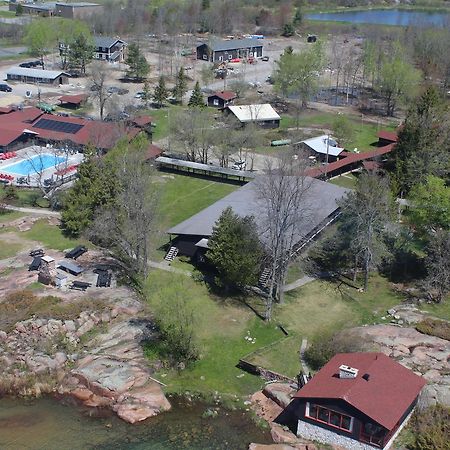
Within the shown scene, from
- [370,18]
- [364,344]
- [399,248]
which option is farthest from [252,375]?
[370,18]

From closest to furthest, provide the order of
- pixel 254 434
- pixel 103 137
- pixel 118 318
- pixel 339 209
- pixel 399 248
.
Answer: pixel 254 434 → pixel 118 318 → pixel 399 248 → pixel 339 209 → pixel 103 137

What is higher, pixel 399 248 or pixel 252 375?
pixel 399 248

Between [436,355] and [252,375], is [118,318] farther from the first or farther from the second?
[436,355]

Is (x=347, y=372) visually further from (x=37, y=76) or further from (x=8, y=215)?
(x=37, y=76)

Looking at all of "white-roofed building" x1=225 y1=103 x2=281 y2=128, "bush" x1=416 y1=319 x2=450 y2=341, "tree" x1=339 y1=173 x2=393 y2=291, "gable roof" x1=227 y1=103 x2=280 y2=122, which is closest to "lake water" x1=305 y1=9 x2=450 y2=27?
"gable roof" x1=227 y1=103 x2=280 y2=122

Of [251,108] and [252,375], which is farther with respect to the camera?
[251,108]

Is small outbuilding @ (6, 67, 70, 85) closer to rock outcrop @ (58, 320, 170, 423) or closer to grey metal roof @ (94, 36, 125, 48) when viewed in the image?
grey metal roof @ (94, 36, 125, 48)

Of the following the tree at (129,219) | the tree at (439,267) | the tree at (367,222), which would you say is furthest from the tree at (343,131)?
the tree at (439,267)
